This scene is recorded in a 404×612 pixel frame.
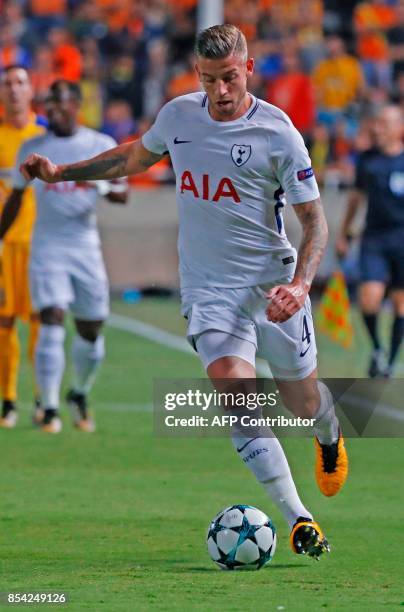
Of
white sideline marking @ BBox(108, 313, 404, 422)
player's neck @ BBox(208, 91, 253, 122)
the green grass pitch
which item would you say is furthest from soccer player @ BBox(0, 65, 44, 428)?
player's neck @ BBox(208, 91, 253, 122)

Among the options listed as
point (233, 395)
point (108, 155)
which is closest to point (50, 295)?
point (108, 155)

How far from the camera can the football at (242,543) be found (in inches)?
267

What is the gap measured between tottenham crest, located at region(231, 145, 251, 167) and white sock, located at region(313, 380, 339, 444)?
4.04 feet

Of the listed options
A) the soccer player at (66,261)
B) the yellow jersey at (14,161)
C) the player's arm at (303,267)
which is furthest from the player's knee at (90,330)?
the player's arm at (303,267)

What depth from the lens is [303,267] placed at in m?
6.74

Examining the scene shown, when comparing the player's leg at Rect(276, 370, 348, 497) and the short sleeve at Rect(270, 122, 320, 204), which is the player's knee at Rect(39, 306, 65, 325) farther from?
the short sleeve at Rect(270, 122, 320, 204)

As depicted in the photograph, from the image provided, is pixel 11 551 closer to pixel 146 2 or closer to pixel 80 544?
pixel 80 544

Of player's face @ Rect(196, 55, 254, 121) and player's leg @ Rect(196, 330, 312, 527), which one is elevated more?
player's face @ Rect(196, 55, 254, 121)

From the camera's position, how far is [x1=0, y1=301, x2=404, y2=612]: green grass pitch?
626 cm

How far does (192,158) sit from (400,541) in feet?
7.12

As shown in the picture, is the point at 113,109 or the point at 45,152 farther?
the point at 113,109

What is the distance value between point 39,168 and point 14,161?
450 centimetres

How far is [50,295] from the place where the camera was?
11078mm

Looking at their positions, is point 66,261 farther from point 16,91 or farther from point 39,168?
point 39,168
